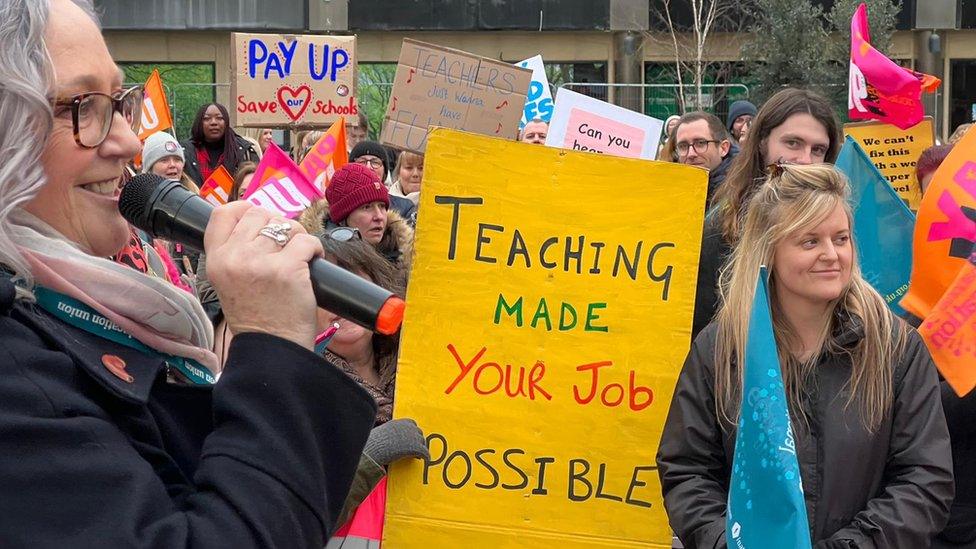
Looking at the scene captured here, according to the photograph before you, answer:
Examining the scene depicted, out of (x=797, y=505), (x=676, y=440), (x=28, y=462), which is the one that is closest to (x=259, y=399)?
(x=28, y=462)

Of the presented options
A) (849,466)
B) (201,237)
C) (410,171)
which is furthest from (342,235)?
(410,171)

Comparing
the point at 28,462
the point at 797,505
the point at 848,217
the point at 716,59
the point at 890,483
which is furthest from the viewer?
the point at 716,59

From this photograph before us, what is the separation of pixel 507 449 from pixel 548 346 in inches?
12.8

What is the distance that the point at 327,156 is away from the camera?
779cm

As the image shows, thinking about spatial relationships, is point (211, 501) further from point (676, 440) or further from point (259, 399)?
point (676, 440)

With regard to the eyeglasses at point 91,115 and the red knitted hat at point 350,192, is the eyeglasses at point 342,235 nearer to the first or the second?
the red knitted hat at point 350,192

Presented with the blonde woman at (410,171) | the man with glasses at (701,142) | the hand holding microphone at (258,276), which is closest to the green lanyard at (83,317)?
the hand holding microphone at (258,276)

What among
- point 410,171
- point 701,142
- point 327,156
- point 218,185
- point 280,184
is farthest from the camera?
point 410,171

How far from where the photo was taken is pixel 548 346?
371 centimetres

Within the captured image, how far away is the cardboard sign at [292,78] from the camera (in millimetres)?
9516

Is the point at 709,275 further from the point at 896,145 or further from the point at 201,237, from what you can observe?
the point at 896,145

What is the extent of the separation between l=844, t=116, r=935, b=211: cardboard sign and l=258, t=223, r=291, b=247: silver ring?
6288 mm

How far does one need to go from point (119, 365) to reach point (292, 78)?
8.35 meters

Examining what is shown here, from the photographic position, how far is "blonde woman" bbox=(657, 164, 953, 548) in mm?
2926
